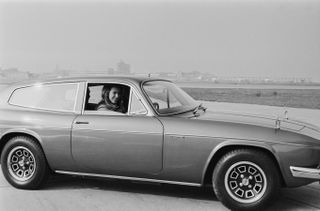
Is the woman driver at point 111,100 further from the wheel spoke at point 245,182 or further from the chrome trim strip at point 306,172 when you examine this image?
the chrome trim strip at point 306,172

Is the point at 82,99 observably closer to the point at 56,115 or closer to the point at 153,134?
the point at 56,115

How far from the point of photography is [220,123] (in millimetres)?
4438

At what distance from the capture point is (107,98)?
5.06 m

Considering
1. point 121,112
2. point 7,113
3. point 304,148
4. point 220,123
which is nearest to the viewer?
point 304,148

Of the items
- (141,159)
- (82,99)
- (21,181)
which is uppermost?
(82,99)

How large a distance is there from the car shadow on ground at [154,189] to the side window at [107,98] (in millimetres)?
940

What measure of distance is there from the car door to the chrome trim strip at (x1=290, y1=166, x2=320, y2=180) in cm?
151

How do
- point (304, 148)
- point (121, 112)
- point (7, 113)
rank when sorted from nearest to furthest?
point (304, 148) < point (121, 112) < point (7, 113)

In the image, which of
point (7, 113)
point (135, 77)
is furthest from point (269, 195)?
point (7, 113)

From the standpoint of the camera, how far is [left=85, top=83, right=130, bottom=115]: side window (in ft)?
16.1

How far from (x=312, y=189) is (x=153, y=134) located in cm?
238

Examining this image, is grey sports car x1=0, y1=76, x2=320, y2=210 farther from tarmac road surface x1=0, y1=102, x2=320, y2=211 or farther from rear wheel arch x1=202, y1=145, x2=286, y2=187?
tarmac road surface x1=0, y1=102, x2=320, y2=211

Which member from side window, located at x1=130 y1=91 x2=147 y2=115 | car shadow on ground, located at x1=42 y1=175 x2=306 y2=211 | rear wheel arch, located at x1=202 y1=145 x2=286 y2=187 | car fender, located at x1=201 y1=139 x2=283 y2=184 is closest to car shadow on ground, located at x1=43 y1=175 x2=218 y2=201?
car shadow on ground, located at x1=42 y1=175 x2=306 y2=211

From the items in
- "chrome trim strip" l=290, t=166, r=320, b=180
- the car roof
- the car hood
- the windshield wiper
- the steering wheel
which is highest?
the car roof
